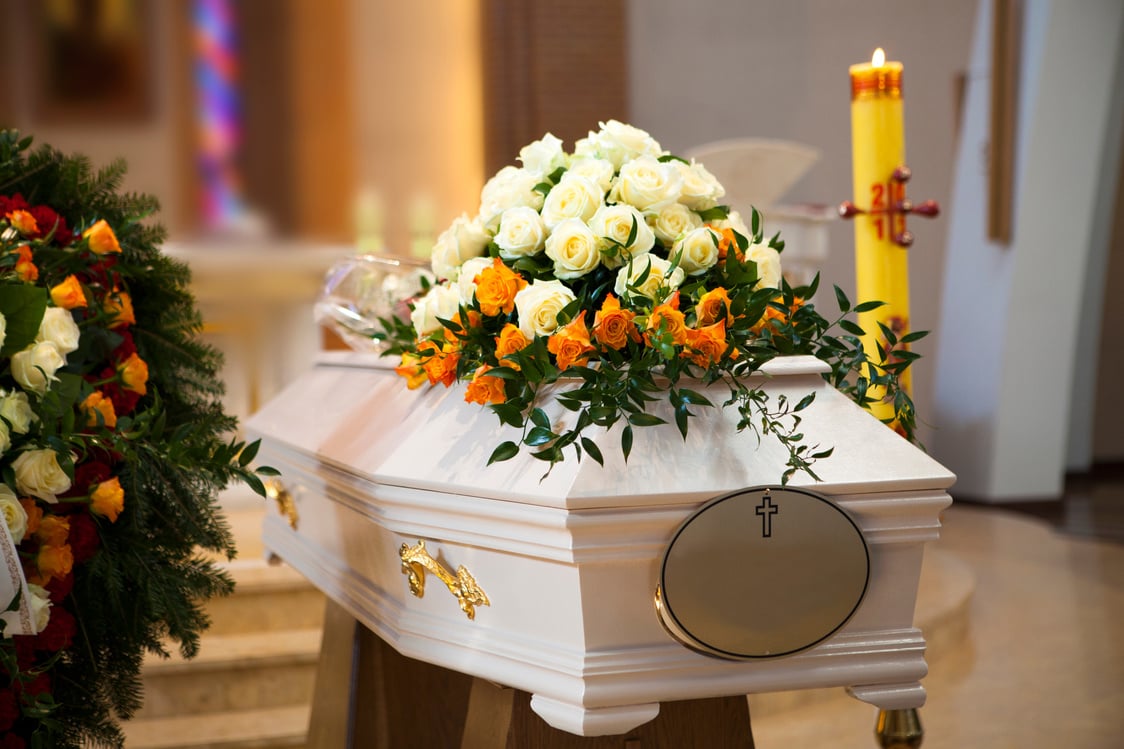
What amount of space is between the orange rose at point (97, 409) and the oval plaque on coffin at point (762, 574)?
0.83 m

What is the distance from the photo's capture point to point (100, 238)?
1752mm

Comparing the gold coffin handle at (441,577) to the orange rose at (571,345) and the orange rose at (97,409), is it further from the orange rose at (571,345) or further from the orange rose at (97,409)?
the orange rose at (97,409)

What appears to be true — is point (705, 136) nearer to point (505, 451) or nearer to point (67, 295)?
point (67, 295)

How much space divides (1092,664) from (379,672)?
2.19 meters

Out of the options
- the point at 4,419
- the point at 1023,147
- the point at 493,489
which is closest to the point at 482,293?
the point at 493,489

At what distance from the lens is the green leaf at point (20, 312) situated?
1560 mm

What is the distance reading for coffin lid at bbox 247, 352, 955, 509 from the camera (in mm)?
1198

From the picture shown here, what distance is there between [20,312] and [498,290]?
0.62 meters

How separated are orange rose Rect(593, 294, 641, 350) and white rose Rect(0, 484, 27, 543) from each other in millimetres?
757

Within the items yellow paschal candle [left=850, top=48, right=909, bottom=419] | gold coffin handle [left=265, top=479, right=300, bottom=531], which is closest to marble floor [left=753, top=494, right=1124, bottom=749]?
gold coffin handle [left=265, top=479, right=300, bottom=531]

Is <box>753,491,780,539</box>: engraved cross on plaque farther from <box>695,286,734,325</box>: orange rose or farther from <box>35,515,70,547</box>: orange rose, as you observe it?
<box>35,515,70,547</box>: orange rose

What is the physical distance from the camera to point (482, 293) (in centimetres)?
140

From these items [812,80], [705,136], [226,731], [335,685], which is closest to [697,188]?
[335,685]

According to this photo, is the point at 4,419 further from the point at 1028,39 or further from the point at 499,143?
the point at 499,143
